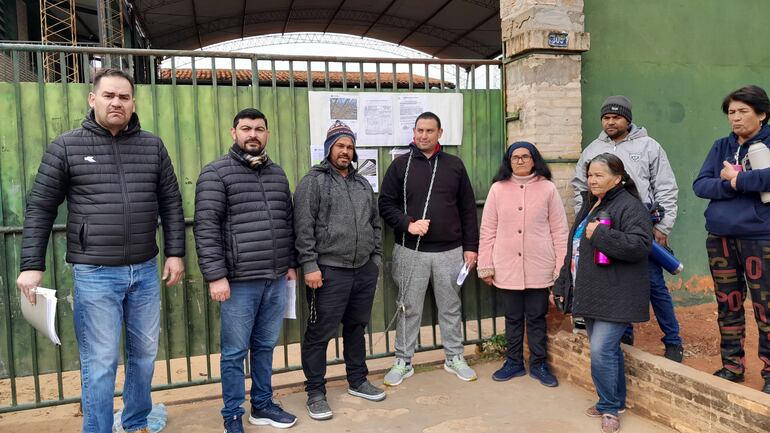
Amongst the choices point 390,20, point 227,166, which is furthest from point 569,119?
point 390,20

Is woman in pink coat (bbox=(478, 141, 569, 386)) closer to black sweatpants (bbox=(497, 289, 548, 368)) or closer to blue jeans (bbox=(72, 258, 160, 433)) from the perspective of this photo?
black sweatpants (bbox=(497, 289, 548, 368))

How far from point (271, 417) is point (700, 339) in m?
3.73

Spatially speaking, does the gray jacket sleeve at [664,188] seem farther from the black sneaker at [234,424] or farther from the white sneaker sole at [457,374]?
the black sneaker at [234,424]

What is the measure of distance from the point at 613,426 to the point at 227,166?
2.83 meters

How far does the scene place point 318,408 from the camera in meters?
3.69

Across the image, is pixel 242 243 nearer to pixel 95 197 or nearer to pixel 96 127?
pixel 95 197

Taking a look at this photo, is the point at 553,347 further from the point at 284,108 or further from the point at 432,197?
the point at 284,108

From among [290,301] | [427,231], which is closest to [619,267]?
[427,231]

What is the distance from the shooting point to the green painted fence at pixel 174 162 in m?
3.71

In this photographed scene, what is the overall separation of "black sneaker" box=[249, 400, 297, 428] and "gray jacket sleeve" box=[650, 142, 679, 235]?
9.52ft

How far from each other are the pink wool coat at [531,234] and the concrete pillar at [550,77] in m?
0.59

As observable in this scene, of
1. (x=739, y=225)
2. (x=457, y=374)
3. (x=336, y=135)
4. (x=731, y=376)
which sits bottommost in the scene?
(x=457, y=374)

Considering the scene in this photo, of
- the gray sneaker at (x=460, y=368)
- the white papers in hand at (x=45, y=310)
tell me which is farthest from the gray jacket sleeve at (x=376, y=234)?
the white papers in hand at (x=45, y=310)

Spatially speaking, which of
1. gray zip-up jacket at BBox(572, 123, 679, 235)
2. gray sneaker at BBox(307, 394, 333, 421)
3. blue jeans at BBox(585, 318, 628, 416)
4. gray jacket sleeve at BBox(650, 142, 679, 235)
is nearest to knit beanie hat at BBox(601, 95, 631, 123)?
gray zip-up jacket at BBox(572, 123, 679, 235)
